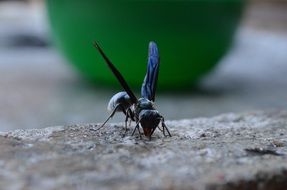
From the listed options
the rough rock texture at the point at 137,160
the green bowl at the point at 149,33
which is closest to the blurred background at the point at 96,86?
the green bowl at the point at 149,33

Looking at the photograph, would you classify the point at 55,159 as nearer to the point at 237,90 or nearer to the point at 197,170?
the point at 197,170

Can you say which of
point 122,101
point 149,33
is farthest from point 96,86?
point 122,101

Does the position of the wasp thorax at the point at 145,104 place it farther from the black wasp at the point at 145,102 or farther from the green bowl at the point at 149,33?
the green bowl at the point at 149,33

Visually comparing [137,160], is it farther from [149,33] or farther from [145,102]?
[149,33]

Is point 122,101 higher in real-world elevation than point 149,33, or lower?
lower

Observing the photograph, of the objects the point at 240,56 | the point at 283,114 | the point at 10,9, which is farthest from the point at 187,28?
the point at 10,9

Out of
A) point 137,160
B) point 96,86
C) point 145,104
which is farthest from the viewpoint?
point 96,86

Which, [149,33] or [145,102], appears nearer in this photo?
[145,102]
